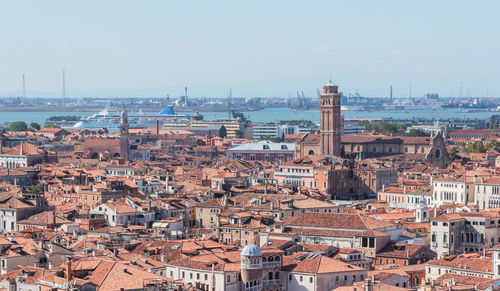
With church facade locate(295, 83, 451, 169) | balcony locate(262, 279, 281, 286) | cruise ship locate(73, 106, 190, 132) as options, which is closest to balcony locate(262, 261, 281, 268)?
balcony locate(262, 279, 281, 286)

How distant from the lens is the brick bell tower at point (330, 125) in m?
85.0

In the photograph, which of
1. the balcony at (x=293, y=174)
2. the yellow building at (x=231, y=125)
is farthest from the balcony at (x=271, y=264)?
the yellow building at (x=231, y=125)

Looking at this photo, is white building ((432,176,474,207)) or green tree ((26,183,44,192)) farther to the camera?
green tree ((26,183,44,192))

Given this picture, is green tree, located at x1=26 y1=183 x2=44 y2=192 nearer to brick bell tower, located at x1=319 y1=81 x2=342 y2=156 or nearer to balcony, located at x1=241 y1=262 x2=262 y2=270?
brick bell tower, located at x1=319 y1=81 x2=342 y2=156

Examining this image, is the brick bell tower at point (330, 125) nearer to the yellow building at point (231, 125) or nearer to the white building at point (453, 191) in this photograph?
the white building at point (453, 191)

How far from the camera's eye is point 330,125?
85.1 m

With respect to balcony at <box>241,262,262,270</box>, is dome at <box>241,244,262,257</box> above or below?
above

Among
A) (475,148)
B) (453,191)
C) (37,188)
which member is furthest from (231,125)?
(453,191)

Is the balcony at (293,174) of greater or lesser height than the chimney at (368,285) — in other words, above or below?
below

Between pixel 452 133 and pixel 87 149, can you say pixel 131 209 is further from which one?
pixel 452 133

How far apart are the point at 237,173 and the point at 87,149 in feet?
108

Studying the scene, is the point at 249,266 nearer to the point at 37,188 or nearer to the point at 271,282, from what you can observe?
the point at 271,282

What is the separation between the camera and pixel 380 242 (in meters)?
36.1

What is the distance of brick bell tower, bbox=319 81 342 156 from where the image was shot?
279ft
